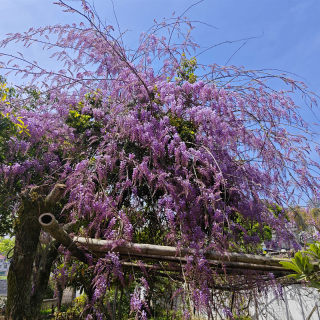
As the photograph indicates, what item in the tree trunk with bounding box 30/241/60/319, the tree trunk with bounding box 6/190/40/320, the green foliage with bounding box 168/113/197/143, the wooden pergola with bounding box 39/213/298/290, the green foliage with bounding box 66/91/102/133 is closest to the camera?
the tree trunk with bounding box 6/190/40/320

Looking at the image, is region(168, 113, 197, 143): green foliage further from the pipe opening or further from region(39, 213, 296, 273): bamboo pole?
the pipe opening

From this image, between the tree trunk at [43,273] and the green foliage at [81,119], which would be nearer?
the tree trunk at [43,273]

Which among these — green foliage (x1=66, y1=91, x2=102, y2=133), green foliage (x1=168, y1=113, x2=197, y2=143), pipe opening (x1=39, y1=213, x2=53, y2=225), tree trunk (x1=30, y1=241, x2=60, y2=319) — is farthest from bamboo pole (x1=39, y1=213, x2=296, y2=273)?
green foliage (x1=66, y1=91, x2=102, y2=133)

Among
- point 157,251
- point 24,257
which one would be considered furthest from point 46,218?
point 157,251

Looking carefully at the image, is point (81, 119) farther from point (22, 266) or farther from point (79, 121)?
point (22, 266)

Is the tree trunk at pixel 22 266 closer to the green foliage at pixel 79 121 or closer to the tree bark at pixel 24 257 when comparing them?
the tree bark at pixel 24 257

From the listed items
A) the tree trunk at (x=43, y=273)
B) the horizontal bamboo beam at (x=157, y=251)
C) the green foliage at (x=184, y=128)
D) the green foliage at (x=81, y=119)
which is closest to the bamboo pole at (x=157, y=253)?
the horizontal bamboo beam at (x=157, y=251)

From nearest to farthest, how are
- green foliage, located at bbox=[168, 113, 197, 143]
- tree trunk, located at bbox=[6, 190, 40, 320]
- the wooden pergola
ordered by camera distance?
1. tree trunk, located at bbox=[6, 190, 40, 320]
2. the wooden pergola
3. green foliage, located at bbox=[168, 113, 197, 143]

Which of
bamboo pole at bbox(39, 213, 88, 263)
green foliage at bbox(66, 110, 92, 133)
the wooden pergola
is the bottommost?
the wooden pergola

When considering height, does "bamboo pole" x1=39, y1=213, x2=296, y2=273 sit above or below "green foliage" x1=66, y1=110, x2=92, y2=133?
below

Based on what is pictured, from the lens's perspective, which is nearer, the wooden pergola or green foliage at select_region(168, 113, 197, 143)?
the wooden pergola

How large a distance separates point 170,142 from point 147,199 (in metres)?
0.70

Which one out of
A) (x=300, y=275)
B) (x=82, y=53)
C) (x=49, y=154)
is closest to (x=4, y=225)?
(x=49, y=154)

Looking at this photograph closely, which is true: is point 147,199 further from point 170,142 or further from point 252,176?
point 252,176
